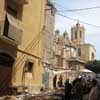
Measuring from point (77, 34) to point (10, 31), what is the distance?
68.5 m

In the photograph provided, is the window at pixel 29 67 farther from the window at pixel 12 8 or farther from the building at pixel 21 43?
the window at pixel 12 8

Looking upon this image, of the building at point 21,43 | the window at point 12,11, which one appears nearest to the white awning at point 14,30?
the building at point 21,43

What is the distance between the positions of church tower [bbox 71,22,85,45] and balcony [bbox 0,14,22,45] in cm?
6657

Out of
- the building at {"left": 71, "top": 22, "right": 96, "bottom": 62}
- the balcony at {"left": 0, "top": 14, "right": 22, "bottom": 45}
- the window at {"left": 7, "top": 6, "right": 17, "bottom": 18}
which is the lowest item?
the balcony at {"left": 0, "top": 14, "right": 22, "bottom": 45}

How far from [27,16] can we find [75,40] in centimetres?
6596

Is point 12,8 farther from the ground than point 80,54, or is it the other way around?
point 80,54

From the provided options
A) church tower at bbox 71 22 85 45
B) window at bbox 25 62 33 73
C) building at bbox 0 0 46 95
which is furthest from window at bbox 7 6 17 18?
church tower at bbox 71 22 85 45

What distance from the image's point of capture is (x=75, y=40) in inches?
3100

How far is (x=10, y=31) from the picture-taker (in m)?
11.4

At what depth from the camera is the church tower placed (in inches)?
3081

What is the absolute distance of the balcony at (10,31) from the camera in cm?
1093

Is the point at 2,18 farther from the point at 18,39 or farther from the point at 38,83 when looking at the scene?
the point at 38,83

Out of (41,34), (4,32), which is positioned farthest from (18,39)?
(41,34)

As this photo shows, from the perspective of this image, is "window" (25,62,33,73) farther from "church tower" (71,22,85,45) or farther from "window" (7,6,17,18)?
"church tower" (71,22,85,45)
